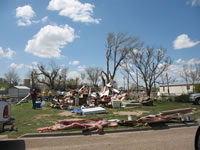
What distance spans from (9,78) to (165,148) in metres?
81.8

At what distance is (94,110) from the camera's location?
41.9ft

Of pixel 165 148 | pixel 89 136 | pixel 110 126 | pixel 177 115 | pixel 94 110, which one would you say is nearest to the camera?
pixel 165 148

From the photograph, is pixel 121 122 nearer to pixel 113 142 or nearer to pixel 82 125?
pixel 82 125

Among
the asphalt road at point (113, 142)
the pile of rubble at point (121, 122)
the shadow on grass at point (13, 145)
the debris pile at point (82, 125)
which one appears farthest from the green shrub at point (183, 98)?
the shadow on grass at point (13, 145)

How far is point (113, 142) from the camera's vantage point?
5961 millimetres

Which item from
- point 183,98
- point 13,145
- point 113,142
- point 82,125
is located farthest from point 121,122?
point 183,98

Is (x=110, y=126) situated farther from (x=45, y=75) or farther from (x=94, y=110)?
(x=45, y=75)

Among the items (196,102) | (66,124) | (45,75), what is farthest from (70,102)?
(45,75)

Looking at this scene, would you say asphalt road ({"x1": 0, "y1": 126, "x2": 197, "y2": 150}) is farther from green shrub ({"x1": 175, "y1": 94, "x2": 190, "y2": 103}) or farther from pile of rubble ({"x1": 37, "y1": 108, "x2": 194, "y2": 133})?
green shrub ({"x1": 175, "y1": 94, "x2": 190, "y2": 103})

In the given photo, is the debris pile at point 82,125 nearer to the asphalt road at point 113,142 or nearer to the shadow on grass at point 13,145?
the asphalt road at point 113,142

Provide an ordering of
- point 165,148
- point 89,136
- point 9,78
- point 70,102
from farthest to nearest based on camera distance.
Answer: point 9,78 → point 70,102 → point 89,136 → point 165,148

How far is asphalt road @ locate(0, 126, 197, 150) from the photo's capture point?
5.40m

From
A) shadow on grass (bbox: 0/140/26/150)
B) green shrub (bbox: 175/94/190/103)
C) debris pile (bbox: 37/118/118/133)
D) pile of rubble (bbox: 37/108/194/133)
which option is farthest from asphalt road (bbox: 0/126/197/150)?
green shrub (bbox: 175/94/190/103)

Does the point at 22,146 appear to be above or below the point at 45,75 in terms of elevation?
below
